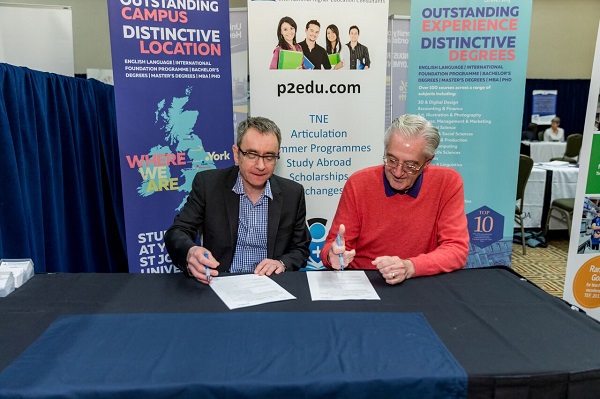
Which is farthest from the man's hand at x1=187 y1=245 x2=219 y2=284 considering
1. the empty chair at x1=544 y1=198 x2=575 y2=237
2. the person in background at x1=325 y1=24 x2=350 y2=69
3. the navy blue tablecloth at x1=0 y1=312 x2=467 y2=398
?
the empty chair at x1=544 y1=198 x2=575 y2=237

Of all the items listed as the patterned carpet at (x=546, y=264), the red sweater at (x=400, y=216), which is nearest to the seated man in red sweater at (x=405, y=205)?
the red sweater at (x=400, y=216)

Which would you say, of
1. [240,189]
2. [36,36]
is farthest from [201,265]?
[36,36]

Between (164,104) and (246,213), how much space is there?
1216mm

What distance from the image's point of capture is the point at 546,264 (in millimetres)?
4453

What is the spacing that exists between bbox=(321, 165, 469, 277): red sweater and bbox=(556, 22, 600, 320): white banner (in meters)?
1.24

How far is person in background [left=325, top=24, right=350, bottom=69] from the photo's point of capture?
3.09 meters

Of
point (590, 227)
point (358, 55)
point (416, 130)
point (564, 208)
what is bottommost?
point (564, 208)

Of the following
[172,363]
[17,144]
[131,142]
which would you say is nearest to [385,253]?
[172,363]

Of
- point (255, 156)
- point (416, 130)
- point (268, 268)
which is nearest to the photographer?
point (268, 268)

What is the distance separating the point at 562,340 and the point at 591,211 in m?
1.95

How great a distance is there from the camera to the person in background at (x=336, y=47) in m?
3.09

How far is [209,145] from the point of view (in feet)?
9.86

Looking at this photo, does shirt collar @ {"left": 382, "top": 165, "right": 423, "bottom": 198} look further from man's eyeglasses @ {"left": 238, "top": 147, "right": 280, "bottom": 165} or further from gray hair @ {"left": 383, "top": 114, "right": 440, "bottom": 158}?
man's eyeglasses @ {"left": 238, "top": 147, "right": 280, "bottom": 165}

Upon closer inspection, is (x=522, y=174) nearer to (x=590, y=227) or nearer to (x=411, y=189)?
(x=590, y=227)
